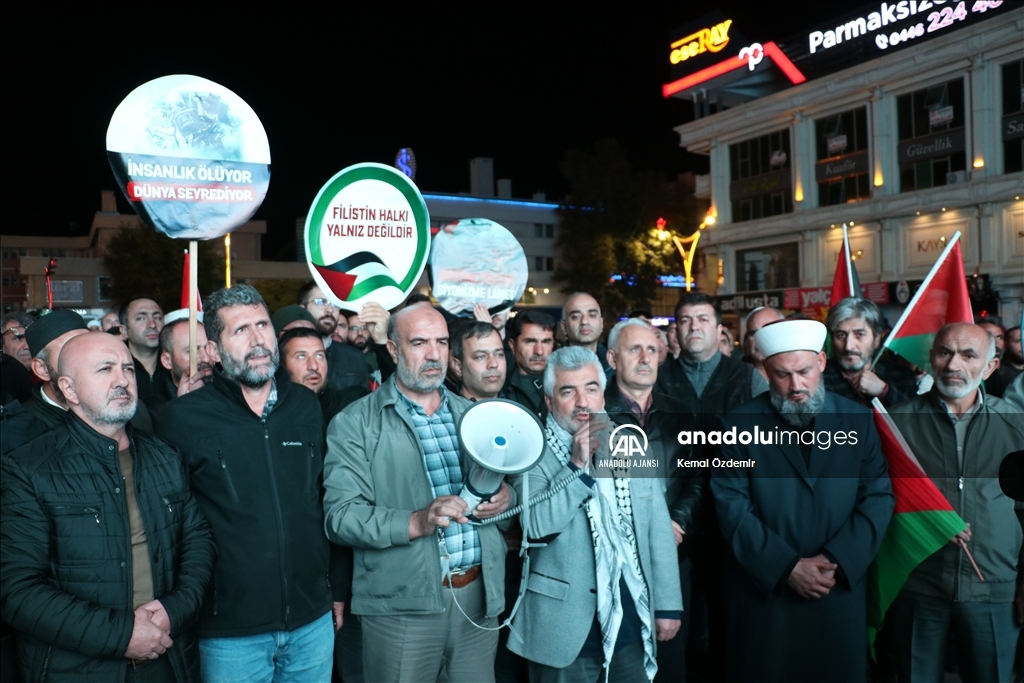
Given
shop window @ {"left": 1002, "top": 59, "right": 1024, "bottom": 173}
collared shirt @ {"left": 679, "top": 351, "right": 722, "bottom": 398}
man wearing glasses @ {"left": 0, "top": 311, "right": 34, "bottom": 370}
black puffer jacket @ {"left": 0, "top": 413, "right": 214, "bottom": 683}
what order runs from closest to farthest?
black puffer jacket @ {"left": 0, "top": 413, "right": 214, "bottom": 683} → collared shirt @ {"left": 679, "top": 351, "right": 722, "bottom": 398} → man wearing glasses @ {"left": 0, "top": 311, "right": 34, "bottom": 370} → shop window @ {"left": 1002, "top": 59, "right": 1024, "bottom": 173}

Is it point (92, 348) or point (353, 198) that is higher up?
point (353, 198)

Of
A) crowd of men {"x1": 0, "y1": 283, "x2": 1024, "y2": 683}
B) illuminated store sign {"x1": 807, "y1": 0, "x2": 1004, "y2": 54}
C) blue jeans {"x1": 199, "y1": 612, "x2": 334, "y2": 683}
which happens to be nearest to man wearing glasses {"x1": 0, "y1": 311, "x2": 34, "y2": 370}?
crowd of men {"x1": 0, "y1": 283, "x2": 1024, "y2": 683}

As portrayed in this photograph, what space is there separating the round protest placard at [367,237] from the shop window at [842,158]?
3122 cm

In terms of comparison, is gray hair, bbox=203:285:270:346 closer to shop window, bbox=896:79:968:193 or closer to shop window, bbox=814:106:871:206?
shop window, bbox=896:79:968:193

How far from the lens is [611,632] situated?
312cm

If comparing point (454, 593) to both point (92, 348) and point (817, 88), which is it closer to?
point (92, 348)

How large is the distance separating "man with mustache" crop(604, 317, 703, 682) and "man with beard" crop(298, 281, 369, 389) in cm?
242

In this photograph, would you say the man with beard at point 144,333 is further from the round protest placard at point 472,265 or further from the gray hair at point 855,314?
the gray hair at point 855,314

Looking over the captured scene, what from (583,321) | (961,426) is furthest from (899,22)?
(961,426)

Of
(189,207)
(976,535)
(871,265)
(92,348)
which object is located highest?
(871,265)

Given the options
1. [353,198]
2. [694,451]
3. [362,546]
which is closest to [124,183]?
[353,198]

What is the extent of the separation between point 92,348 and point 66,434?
12.6 inches

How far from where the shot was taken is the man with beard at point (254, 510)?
2.96 m

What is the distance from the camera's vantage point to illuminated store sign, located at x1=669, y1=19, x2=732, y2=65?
39.2 metres
